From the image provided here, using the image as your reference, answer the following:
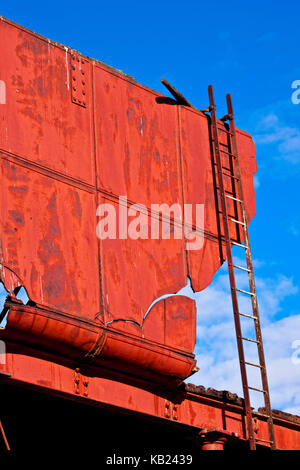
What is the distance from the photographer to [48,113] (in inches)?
541

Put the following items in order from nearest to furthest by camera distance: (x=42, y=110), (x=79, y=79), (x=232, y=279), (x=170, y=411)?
1. (x=170, y=411)
2. (x=42, y=110)
3. (x=79, y=79)
4. (x=232, y=279)

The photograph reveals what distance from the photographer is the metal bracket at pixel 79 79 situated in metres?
14.3

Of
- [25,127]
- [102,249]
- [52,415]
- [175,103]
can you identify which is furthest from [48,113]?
[52,415]

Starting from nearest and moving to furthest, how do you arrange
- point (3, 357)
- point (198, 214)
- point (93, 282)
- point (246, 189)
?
point (3, 357), point (93, 282), point (198, 214), point (246, 189)

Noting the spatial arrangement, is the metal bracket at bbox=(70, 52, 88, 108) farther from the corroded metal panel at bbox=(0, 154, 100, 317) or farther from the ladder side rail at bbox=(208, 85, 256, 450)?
the ladder side rail at bbox=(208, 85, 256, 450)

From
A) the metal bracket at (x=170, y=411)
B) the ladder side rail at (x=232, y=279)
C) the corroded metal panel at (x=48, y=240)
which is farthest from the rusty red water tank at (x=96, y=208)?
the metal bracket at (x=170, y=411)

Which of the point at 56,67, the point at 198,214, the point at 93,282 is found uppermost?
the point at 56,67

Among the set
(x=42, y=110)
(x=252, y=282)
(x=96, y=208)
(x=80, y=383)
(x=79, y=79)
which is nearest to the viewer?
(x=80, y=383)

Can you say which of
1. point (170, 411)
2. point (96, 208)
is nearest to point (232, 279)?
point (170, 411)

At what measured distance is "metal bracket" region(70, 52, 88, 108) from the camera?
14.3 meters

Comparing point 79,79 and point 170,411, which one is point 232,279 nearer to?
point 170,411

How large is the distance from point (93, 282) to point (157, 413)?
2.15m

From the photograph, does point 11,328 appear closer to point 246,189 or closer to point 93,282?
point 93,282

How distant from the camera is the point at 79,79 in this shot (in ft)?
47.5
